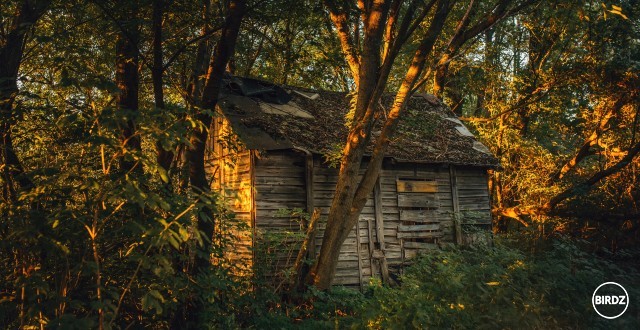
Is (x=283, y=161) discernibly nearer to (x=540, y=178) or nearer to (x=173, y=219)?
(x=173, y=219)

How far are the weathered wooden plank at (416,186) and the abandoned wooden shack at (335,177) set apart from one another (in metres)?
0.03

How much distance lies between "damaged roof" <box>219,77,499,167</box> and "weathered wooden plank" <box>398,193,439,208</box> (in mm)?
966

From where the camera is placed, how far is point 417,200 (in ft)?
46.1

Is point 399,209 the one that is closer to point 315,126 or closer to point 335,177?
point 335,177

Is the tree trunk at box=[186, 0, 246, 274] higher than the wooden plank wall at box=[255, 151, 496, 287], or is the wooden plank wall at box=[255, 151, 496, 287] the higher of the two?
the tree trunk at box=[186, 0, 246, 274]

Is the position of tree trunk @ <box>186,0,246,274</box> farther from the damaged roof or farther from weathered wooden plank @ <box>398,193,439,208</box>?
weathered wooden plank @ <box>398,193,439,208</box>

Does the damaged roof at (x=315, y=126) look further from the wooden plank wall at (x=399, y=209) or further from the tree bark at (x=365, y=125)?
the tree bark at (x=365, y=125)

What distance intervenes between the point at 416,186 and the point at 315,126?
10.2 feet

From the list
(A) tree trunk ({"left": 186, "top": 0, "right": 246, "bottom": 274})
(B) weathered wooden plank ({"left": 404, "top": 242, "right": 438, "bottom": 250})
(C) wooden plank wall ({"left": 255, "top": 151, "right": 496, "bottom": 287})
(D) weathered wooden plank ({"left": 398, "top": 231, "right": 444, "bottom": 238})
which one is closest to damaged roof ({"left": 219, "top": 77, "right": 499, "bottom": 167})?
(C) wooden plank wall ({"left": 255, "top": 151, "right": 496, "bottom": 287})

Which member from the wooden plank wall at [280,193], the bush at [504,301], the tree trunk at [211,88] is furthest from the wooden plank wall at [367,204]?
the tree trunk at [211,88]

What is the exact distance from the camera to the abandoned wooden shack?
1195 centimetres

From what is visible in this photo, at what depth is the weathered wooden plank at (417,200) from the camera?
13836mm

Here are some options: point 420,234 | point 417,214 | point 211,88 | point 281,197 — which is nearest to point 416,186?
point 417,214

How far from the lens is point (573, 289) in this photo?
794cm
